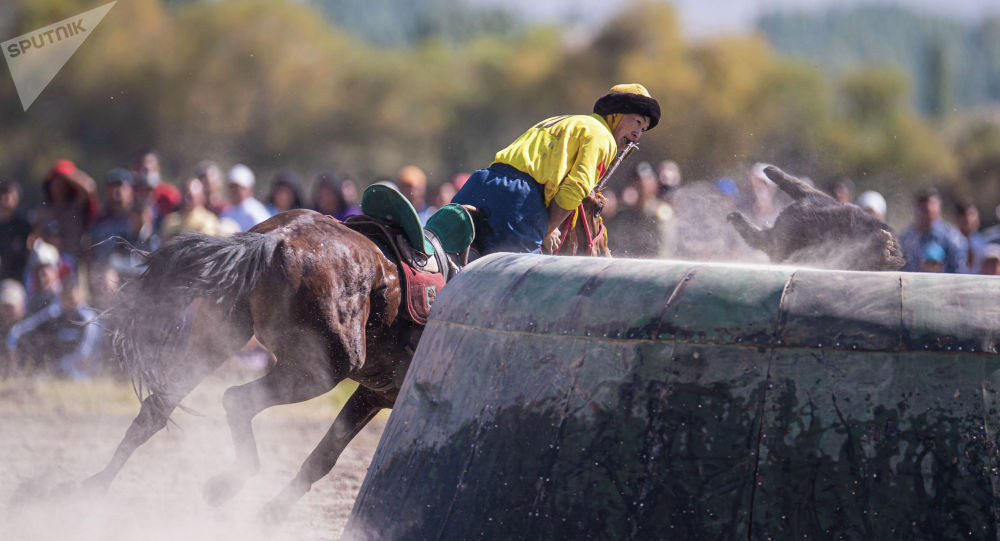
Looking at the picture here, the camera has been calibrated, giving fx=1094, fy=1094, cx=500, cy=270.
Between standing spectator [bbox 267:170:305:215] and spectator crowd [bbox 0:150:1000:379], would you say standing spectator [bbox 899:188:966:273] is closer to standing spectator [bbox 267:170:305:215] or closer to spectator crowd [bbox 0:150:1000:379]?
spectator crowd [bbox 0:150:1000:379]

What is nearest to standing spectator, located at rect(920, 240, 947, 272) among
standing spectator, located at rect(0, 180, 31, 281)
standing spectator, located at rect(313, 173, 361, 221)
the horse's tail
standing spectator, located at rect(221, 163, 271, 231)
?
standing spectator, located at rect(313, 173, 361, 221)

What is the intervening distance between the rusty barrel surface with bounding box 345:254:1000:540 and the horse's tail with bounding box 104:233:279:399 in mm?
2126

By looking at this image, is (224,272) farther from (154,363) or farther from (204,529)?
(204,529)

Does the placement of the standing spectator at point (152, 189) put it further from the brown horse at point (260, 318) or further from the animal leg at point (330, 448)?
the brown horse at point (260, 318)

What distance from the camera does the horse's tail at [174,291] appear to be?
4320mm

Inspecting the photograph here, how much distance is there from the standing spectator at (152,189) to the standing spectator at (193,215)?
8.2 inches

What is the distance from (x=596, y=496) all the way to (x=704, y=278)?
481 mm

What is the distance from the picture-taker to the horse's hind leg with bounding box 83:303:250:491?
4473 mm

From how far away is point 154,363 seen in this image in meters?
4.51

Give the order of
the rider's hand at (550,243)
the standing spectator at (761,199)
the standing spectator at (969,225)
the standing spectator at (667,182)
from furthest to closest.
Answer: the standing spectator at (969,225)
the standing spectator at (667,182)
the standing spectator at (761,199)
the rider's hand at (550,243)

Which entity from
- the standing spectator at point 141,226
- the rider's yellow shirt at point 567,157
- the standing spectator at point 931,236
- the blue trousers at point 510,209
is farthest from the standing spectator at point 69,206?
the standing spectator at point 931,236

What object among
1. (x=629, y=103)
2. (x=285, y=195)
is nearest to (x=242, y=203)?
(x=285, y=195)

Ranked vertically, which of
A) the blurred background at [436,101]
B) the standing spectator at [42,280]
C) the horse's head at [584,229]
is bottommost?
the blurred background at [436,101]

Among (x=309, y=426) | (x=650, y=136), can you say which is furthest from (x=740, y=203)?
(x=650, y=136)
